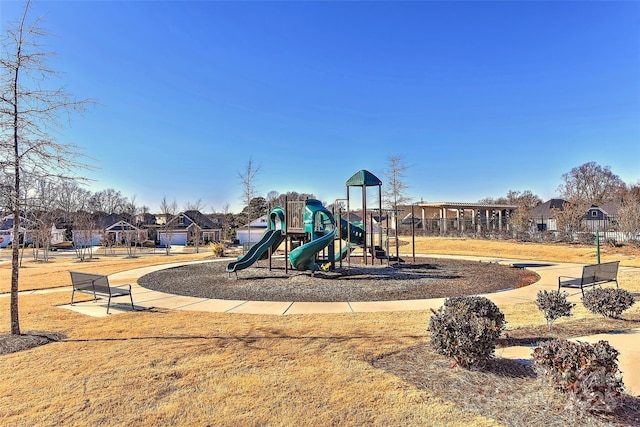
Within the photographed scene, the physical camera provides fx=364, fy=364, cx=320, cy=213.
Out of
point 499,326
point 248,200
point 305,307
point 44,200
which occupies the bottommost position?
point 305,307

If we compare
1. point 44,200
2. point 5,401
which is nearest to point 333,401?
point 5,401

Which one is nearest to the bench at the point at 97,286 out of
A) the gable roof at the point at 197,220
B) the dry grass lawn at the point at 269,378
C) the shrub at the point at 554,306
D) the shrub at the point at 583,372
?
the dry grass lawn at the point at 269,378

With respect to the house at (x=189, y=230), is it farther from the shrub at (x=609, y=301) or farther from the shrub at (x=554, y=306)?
the shrub at (x=554, y=306)

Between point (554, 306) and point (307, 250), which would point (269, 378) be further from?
point (307, 250)

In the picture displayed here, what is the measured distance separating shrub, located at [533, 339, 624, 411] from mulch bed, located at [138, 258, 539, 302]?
6.23m

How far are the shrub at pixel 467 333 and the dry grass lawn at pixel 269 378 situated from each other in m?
0.19

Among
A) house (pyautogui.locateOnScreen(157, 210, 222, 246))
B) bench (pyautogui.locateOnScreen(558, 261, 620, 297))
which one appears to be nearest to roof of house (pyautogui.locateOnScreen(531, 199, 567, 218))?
house (pyautogui.locateOnScreen(157, 210, 222, 246))

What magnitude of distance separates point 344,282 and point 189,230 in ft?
157

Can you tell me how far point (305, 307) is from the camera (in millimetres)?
9047

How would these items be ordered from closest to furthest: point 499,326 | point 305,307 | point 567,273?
1. point 499,326
2. point 305,307
3. point 567,273

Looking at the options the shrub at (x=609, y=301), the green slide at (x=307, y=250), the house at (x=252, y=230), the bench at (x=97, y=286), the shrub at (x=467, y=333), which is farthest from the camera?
the house at (x=252, y=230)

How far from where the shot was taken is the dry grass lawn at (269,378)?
354 centimetres

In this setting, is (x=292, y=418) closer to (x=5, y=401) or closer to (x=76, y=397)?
(x=76, y=397)

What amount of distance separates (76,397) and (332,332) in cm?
387
